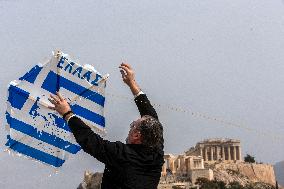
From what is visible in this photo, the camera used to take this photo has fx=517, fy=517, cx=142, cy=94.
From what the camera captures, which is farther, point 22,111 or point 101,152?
point 22,111

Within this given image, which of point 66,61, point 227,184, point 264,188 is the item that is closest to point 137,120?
point 66,61

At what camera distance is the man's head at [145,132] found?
418cm

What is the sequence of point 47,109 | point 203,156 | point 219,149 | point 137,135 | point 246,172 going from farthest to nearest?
point 219,149 → point 203,156 → point 246,172 → point 47,109 → point 137,135

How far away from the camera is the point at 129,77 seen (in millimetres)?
5359

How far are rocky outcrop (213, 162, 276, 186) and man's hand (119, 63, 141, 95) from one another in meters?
101

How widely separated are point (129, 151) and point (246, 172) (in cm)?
11130

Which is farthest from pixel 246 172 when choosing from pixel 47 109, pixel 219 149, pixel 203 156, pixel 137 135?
pixel 137 135

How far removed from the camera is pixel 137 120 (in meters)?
4.24

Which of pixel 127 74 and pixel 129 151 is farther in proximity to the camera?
pixel 127 74

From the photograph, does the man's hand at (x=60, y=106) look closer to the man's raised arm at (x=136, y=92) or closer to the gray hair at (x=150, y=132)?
the gray hair at (x=150, y=132)

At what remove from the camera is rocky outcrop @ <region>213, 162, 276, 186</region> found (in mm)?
106131

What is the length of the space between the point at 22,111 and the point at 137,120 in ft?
7.41

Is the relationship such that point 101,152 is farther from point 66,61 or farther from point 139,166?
point 66,61

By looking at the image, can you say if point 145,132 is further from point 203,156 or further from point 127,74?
point 203,156
